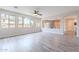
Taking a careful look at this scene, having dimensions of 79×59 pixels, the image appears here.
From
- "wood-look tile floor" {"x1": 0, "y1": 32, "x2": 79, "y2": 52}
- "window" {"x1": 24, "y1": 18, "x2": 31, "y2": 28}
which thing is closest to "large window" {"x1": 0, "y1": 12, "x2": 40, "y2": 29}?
"window" {"x1": 24, "y1": 18, "x2": 31, "y2": 28}

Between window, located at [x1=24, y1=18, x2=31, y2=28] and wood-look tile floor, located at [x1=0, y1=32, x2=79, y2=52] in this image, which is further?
window, located at [x1=24, y1=18, x2=31, y2=28]

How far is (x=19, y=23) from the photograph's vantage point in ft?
25.0

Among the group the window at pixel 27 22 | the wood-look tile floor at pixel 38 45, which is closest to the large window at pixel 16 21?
the window at pixel 27 22

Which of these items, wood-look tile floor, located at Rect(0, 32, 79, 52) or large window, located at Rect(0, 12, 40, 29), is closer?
wood-look tile floor, located at Rect(0, 32, 79, 52)

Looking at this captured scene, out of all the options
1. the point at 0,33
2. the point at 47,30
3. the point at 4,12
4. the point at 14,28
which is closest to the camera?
the point at 0,33

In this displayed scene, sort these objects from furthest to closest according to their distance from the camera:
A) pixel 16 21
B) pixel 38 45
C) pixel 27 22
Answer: pixel 16 21
pixel 27 22
pixel 38 45

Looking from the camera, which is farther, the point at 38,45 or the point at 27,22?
the point at 27,22

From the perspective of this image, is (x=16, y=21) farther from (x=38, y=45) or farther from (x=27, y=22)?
(x=38, y=45)

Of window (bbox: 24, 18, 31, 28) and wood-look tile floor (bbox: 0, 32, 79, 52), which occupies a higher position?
window (bbox: 24, 18, 31, 28)

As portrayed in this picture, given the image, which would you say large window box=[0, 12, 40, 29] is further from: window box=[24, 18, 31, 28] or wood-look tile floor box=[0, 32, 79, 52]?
wood-look tile floor box=[0, 32, 79, 52]

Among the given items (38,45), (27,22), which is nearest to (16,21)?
(27,22)
